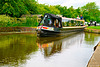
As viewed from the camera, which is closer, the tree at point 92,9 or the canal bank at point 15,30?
the canal bank at point 15,30

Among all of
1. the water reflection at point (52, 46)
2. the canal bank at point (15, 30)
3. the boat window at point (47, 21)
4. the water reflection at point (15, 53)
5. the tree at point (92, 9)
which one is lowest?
the water reflection at point (52, 46)

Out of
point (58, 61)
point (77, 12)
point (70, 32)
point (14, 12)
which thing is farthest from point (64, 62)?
point (77, 12)

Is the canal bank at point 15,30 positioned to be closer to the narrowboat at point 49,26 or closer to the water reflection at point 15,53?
the narrowboat at point 49,26

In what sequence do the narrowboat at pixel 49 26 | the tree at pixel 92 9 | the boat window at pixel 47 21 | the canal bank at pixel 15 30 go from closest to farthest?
the narrowboat at pixel 49 26, the boat window at pixel 47 21, the canal bank at pixel 15 30, the tree at pixel 92 9

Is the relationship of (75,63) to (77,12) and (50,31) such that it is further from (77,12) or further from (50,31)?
(77,12)

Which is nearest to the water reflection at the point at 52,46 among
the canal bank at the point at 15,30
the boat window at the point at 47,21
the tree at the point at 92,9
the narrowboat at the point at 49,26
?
the narrowboat at the point at 49,26

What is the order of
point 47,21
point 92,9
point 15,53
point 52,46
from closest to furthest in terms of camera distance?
point 15,53
point 52,46
point 47,21
point 92,9

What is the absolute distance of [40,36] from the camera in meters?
18.3

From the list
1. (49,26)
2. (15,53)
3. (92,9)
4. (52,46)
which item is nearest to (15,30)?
(49,26)

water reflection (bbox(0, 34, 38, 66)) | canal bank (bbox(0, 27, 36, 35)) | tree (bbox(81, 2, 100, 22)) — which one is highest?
tree (bbox(81, 2, 100, 22))

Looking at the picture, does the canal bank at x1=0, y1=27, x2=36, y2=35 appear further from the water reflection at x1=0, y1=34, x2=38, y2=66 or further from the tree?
the tree

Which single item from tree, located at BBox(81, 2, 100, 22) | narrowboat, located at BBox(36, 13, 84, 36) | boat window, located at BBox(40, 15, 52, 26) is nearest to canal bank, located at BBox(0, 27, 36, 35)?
narrowboat, located at BBox(36, 13, 84, 36)

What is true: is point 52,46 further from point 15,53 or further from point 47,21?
point 47,21

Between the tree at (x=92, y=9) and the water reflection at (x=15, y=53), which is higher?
the tree at (x=92, y=9)
